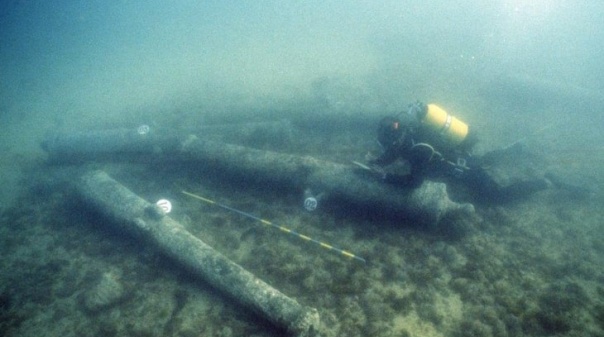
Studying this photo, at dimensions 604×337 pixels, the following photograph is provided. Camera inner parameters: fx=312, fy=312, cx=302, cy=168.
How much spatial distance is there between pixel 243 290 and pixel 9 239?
5993 mm

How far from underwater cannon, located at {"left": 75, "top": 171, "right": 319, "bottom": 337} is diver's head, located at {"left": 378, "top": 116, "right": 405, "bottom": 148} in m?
3.27

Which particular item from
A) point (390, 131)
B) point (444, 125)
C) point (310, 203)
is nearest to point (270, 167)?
point (310, 203)

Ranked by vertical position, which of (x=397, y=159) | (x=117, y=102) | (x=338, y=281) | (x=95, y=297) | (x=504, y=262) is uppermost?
(x=397, y=159)

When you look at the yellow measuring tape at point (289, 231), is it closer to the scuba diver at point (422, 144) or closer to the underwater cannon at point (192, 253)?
the underwater cannon at point (192, 253)

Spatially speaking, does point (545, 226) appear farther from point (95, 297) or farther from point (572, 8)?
point (572, 8)

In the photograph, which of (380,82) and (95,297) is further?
(380,82)

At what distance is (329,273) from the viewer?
16.9 feet

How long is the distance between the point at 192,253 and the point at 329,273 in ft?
7.43

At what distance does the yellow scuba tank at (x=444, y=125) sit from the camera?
5621 mm

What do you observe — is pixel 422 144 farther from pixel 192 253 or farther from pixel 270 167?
pixel 192 253

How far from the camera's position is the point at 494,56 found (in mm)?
16984

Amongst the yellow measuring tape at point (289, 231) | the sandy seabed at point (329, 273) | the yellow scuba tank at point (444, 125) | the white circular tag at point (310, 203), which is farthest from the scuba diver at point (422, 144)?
the yellow measuring tape at point (289, 231)

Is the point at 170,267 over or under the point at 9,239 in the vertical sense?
over

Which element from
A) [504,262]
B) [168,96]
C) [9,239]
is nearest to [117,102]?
[168,96]
